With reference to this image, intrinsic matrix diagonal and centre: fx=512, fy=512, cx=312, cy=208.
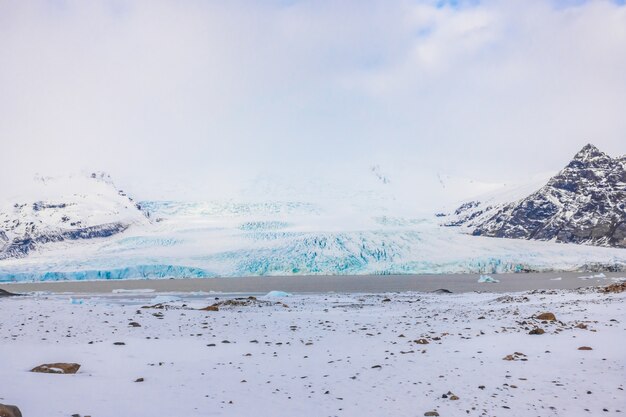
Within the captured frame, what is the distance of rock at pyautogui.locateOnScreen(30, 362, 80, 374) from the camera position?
34.7 ft

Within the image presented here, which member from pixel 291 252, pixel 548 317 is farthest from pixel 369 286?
pixel 548 317

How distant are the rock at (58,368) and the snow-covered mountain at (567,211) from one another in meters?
127

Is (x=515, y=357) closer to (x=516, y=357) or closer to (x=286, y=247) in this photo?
(x=516, y=357)

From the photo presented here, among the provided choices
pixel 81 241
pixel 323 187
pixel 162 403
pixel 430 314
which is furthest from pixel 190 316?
pixel 81 241

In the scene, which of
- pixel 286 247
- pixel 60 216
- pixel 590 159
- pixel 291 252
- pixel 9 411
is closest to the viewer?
pixel 9 411

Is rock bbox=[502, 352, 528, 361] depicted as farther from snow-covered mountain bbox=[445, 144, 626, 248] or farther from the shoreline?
snow-covered mountain bbox=[445, 144, 626, 248]

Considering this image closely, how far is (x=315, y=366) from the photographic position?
1214cm

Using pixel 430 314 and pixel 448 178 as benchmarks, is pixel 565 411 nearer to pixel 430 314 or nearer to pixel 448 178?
pixel 430 314

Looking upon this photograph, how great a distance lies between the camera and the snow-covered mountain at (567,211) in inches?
5423

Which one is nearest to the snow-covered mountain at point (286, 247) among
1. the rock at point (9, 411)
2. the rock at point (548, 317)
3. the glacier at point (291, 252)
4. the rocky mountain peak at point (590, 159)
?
the glacier at point (291, 252)

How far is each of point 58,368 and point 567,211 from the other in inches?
6085

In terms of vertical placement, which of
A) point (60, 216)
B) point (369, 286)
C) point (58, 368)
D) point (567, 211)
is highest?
point (60, 216)

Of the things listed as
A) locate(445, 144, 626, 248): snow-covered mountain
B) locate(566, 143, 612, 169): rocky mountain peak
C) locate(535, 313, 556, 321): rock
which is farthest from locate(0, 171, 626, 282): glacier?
locate(566, 143, 612, 169): rocky mountain peak

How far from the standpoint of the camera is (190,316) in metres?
21.6
